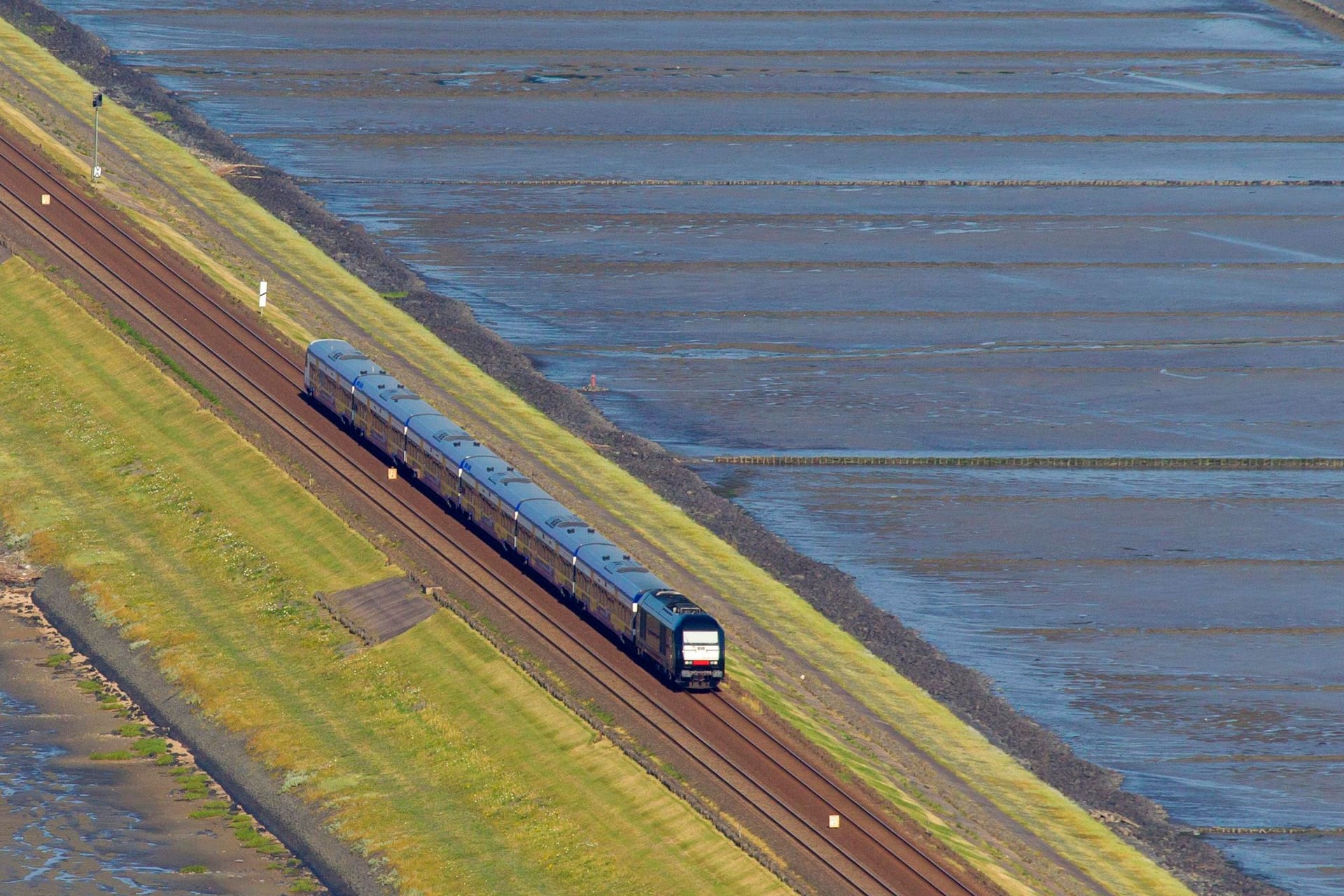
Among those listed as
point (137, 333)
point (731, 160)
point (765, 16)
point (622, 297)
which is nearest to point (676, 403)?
point (622, 297)

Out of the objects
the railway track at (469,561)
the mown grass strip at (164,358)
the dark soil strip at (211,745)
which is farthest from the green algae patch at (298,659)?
the railway track at (469,561)

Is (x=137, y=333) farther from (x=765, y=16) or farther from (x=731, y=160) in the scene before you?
(x=765, y=16)

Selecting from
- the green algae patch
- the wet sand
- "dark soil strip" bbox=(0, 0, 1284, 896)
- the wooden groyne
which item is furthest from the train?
the wooden groyne

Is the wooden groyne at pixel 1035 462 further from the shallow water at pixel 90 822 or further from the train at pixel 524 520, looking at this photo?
the shallow water at pixel 90 822

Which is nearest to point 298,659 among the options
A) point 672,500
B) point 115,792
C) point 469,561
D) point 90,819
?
point 469,561

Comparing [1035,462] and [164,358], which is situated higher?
[164,358]

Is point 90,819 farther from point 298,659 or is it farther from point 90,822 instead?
point 298,659

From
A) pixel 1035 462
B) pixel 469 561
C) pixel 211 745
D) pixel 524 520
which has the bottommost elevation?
pixel 211 745
